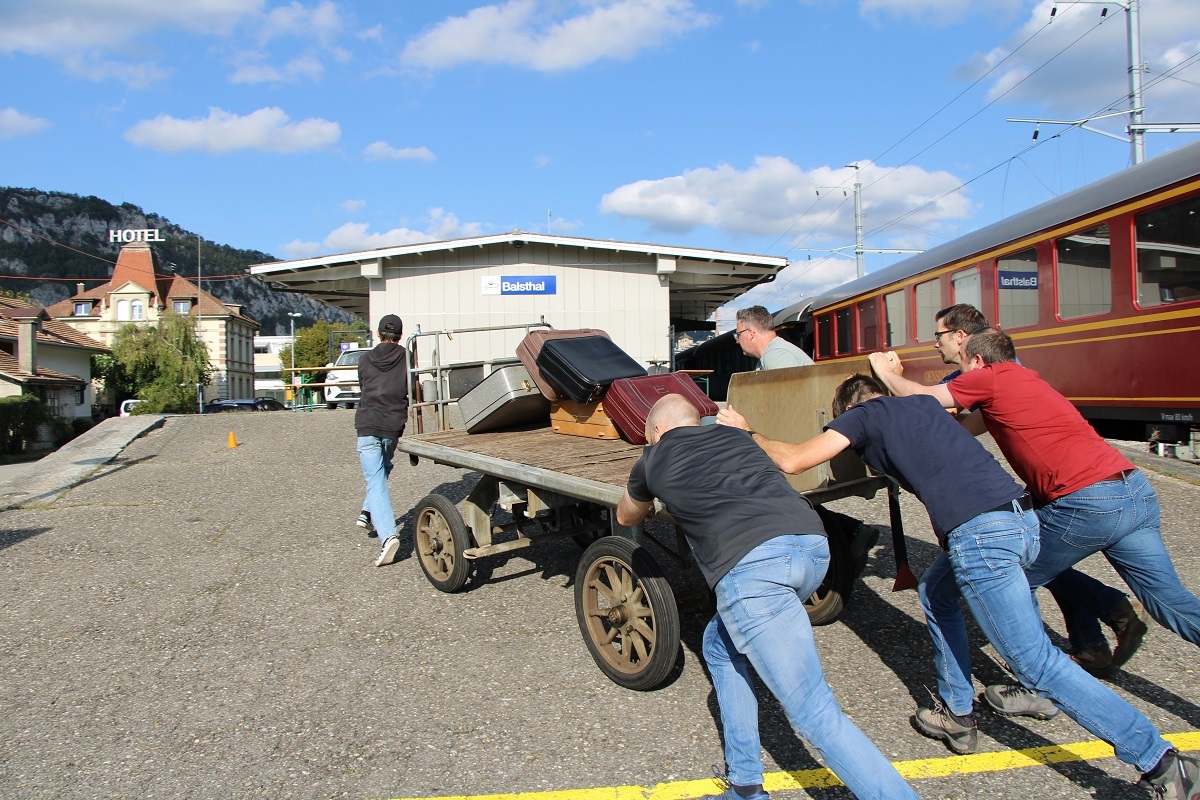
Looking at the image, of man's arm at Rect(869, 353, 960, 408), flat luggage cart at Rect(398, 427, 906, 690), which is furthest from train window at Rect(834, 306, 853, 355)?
man's arm at Rect(869, 353, 960, 408)

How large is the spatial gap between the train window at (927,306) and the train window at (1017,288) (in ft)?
5.75

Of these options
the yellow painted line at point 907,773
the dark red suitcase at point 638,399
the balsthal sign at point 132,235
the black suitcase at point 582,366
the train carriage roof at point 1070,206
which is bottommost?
the yellow painted line at point 907,773

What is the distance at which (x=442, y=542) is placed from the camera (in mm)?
5578

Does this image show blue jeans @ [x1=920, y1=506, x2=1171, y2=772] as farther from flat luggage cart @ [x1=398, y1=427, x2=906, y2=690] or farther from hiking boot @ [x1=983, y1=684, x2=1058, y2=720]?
flat luggage cart @ [x1=398, y1=427, x2=906, y2=690]

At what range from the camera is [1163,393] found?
8.04 meters

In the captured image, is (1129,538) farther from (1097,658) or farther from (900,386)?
(900,386)

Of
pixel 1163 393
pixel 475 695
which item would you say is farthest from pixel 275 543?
pixel 1163 393

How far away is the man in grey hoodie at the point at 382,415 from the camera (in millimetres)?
6367

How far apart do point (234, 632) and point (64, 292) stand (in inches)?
7724

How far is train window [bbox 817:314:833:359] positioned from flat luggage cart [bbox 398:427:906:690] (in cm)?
1271

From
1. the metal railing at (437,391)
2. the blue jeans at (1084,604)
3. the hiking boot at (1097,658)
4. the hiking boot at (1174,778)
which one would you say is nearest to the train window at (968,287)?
the metal railing at (437,391)

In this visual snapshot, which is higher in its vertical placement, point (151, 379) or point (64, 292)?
point (64, 292)

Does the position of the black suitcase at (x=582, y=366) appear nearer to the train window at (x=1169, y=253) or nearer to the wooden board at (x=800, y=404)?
the wooden board at (x=800, y=404)

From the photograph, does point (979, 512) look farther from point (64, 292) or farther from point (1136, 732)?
point (64, 292)
